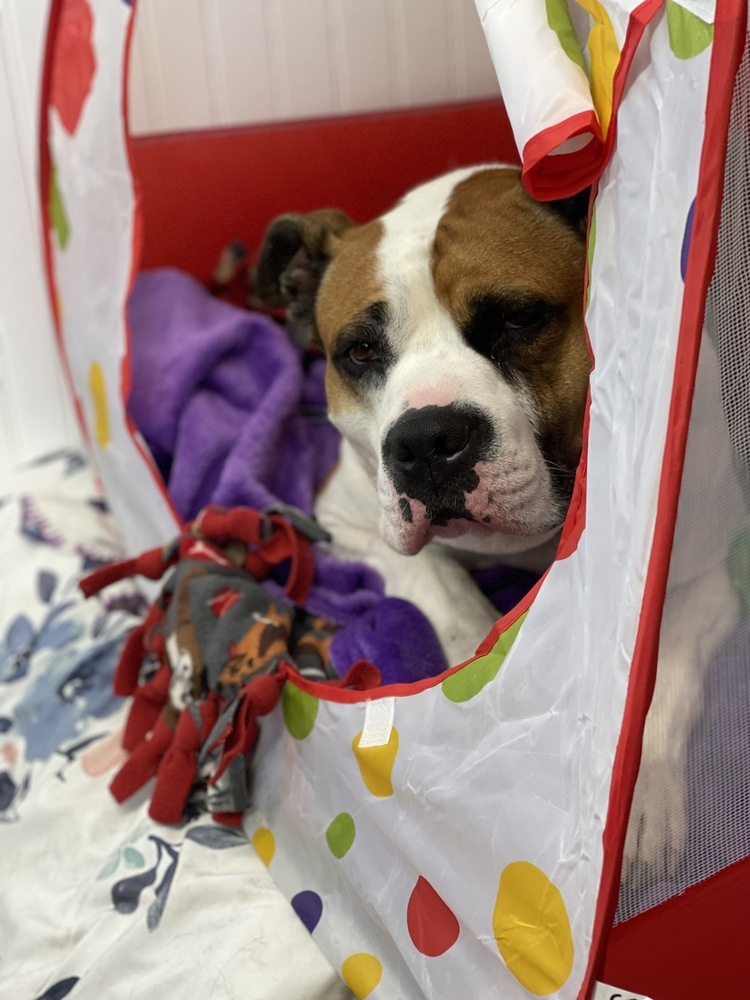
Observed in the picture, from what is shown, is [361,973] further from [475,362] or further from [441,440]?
[475,362]

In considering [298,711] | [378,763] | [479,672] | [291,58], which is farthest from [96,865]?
[291,58]

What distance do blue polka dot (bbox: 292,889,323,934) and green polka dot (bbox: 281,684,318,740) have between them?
0.70 ft

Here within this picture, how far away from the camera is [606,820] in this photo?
0.90 m

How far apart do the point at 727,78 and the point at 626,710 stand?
51 centimetres

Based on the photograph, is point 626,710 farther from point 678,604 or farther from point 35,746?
point 35,746

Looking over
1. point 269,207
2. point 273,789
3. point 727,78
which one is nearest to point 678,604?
point 727,78

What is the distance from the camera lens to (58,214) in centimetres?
212

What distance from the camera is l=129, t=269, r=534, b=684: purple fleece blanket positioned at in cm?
197

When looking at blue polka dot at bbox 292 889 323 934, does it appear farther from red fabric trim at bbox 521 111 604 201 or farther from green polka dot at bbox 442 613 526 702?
red fabric trim at bbox 521 111 604 201

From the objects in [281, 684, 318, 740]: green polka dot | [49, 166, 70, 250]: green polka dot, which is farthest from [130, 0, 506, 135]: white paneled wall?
[281, 684, 318, 740]: green polka dot

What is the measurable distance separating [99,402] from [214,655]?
29.9 inches

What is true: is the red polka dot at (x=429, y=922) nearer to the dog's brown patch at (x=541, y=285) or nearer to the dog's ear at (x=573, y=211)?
the dog's brown patch at (x=541, y=285)

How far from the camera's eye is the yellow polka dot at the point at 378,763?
3.94 feet

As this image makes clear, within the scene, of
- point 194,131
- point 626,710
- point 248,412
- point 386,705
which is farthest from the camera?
point 194,131
